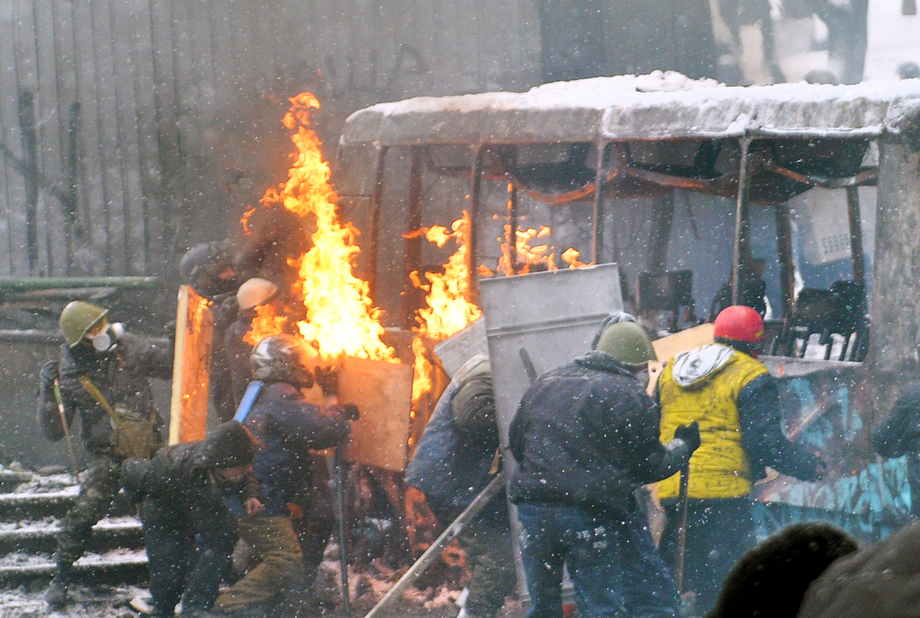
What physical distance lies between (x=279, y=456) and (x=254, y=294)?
1628 millimetres

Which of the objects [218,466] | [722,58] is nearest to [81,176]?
[218,466]

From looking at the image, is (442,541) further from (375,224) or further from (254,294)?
(375,224)

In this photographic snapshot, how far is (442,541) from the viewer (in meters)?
5.55

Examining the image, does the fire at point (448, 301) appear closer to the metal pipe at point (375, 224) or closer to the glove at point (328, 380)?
the metal pipe at point (375, 224)

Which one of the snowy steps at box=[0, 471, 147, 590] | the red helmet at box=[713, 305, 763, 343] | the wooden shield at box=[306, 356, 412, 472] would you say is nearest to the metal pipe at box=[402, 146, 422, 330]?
the wooden shield at box=[306, 356, 412, 472]

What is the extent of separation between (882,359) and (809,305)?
195cm

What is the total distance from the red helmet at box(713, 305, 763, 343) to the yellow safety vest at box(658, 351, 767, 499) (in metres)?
0.17

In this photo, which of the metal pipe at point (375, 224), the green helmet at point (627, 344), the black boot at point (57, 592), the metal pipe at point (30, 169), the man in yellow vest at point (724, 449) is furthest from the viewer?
the metal pipe at point (30, 169)

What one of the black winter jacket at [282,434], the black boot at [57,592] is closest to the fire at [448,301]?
the black winter jacket at [282,434]

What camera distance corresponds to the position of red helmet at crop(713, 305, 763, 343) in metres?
5.61

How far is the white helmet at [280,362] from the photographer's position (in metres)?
6.23

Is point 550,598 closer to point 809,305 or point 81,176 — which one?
point 809,305

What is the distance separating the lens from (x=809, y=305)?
8.05 meters

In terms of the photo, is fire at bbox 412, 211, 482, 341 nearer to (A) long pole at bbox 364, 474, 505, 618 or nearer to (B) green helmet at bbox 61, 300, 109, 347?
(A) long pole at bbox 364, 474, 505, 618
